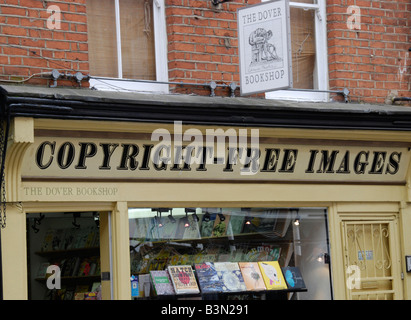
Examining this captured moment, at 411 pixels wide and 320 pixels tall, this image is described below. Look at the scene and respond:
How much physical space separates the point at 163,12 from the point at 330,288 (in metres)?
3.96

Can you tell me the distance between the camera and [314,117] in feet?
31.6

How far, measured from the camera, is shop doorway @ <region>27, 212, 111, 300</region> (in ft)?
34.0

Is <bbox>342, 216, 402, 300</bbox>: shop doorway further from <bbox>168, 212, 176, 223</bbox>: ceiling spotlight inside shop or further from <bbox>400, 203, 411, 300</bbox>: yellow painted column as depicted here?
<bbox>168, 212, 176, 223</bbox>: ceiling spotlight inside shop

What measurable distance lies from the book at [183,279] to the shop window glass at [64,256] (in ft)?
3.13

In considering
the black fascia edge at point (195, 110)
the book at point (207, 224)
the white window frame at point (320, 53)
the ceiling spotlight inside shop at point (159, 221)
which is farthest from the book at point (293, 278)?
the white window frame at point (320, 53)

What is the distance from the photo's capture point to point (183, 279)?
9.64 metres

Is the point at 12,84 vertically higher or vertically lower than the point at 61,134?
higher

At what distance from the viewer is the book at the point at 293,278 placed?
33.8ft

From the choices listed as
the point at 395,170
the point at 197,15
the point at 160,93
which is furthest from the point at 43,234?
the point at 395,170

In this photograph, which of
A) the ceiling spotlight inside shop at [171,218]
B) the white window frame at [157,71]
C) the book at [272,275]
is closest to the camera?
the white window frame at [157,71]

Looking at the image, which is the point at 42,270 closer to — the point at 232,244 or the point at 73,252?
the point at 73,252

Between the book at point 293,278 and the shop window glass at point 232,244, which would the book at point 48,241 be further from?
the book at point 293,278

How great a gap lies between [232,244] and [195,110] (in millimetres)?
2002
